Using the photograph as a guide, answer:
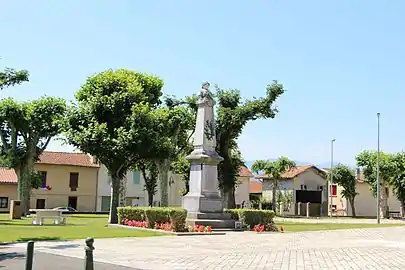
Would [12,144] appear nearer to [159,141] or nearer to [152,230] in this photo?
[159,141]

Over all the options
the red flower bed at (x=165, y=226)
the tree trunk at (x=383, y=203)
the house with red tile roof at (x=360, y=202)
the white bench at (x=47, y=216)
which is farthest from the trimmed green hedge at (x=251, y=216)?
the house with red tile roof at (x=360, y=202)

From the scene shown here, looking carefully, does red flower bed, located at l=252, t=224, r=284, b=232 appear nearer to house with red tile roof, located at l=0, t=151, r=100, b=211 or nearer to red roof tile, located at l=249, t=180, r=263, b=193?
house with red tile roof, located at l=0, t=151, r=100, b=211

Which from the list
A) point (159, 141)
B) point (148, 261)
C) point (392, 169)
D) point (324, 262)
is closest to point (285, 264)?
point (324, 262)

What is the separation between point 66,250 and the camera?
15.6 m

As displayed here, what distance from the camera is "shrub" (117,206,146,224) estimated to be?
86.7 ft

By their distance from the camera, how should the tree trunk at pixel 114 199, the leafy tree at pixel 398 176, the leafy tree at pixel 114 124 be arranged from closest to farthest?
the leafy tree at pixel 114 124 → the tree trunk at pixel 114 199 → the leafy tree at pixel 398 176

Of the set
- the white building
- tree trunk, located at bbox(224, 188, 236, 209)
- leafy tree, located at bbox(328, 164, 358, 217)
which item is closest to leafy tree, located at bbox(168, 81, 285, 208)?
tree trunk, located at bbox(224, 188, 236, 209)

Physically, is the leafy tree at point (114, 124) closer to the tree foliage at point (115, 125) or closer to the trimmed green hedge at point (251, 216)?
the tree foliage at point (115, 125)

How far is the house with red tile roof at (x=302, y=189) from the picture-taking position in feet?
233

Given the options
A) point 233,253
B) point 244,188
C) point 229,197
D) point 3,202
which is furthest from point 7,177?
point 233,253

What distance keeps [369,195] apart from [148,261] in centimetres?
6835

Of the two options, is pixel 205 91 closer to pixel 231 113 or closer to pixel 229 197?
pixel 231 113

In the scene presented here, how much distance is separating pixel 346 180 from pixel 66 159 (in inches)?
1426

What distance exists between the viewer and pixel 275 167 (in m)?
67.8
